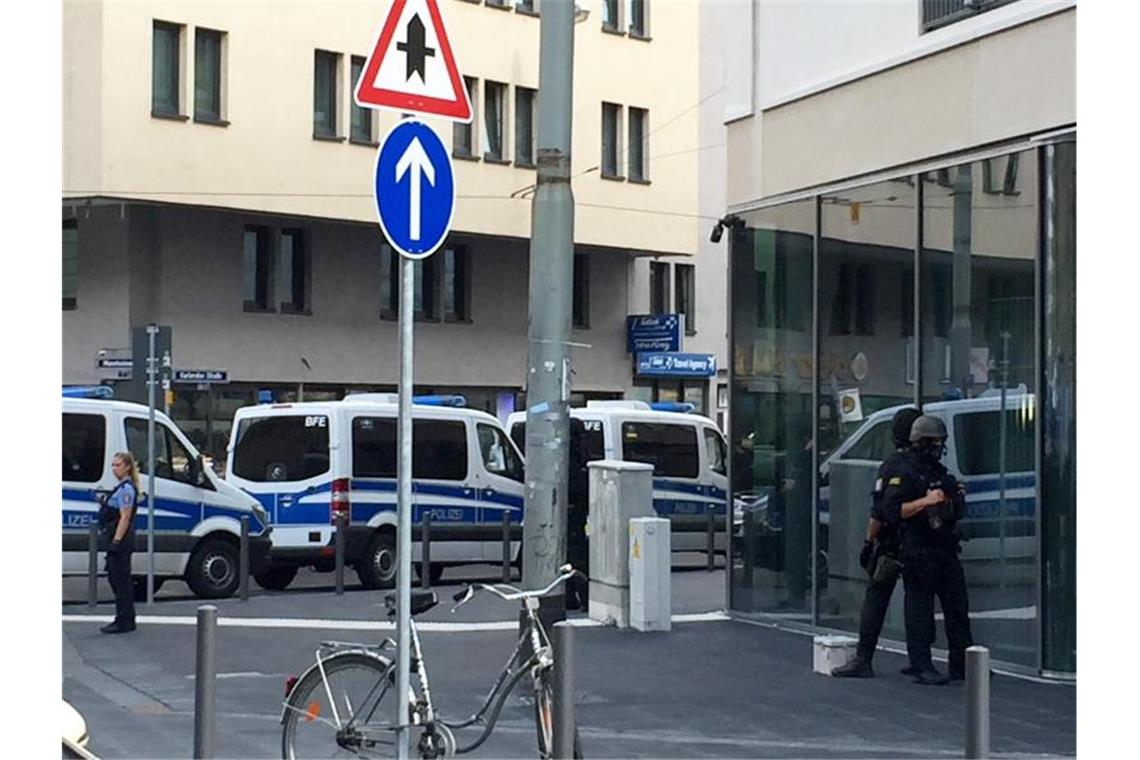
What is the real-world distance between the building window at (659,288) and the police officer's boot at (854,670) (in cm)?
3236

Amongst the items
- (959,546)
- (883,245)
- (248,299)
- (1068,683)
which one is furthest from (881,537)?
(248,299)

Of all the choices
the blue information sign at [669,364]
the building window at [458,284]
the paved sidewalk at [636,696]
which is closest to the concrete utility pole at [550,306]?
the paved sidewalk at [636,696]

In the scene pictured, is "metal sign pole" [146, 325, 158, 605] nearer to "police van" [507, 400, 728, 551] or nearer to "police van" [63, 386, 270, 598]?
"police van" [63, 386, 270, 598]

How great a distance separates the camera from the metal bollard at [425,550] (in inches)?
797

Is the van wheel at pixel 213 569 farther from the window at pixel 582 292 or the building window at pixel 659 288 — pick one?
the building window at pixel 659 288

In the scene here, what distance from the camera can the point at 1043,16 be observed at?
13516 millimetres

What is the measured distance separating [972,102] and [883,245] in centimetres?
151

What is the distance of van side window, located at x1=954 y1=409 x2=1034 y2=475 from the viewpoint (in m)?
13.5

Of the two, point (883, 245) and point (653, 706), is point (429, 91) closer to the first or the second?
point (653, 706)

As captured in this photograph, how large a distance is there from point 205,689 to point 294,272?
96.3ft

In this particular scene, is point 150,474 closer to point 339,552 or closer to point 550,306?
point 339,552

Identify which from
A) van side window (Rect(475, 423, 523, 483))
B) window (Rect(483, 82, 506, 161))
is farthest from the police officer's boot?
window (Rect(483, 82, 506, 161))

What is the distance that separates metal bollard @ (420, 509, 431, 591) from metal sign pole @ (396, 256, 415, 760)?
40.0 ft

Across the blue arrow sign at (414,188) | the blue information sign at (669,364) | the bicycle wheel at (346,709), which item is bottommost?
the bicycle wheel at (346,709)
